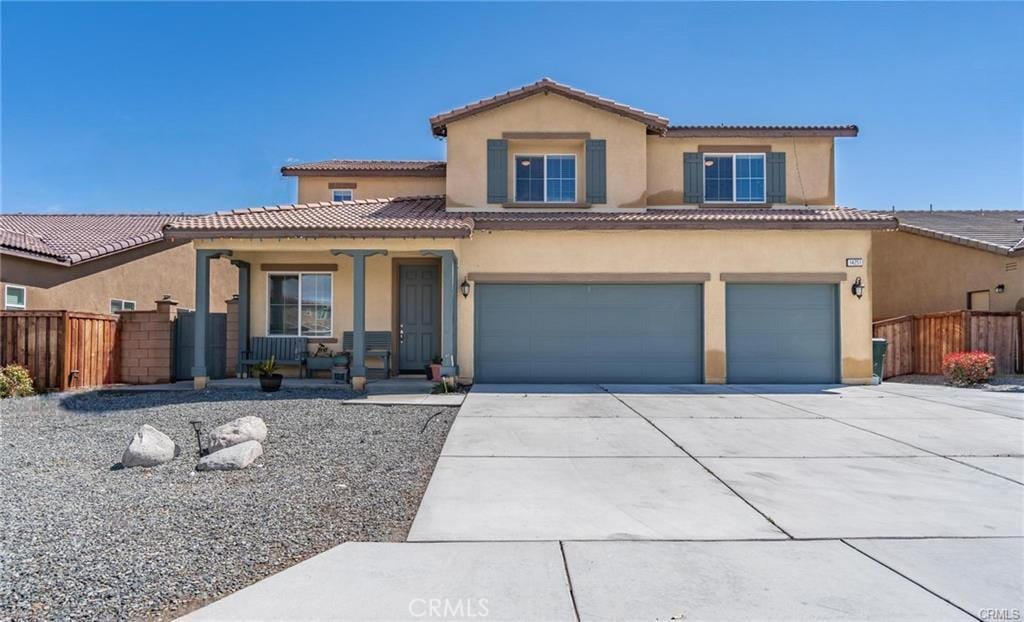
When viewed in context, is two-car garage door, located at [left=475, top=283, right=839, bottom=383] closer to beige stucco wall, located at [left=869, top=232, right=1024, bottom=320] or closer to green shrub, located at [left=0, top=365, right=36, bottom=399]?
beige stucco wall, located at [left=869, top=232, right=1024, bottom=320]

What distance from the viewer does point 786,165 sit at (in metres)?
13.7

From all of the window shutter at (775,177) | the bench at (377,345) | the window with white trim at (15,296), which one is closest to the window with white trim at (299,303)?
the bench at (377,345)

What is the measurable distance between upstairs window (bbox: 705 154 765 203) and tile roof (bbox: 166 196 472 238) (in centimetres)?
668

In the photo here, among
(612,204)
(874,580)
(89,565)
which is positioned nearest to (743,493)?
(874,580)

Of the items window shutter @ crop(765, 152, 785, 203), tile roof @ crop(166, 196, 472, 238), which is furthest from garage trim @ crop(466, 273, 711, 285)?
window shutter @ crop(765, 152, 785, 203)

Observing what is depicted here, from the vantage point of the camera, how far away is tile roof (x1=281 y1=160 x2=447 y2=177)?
16.2 meters

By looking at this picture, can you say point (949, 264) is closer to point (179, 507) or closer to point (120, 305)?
point (179, 507)

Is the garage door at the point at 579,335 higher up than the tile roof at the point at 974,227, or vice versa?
the tile roof at the point at 974,227

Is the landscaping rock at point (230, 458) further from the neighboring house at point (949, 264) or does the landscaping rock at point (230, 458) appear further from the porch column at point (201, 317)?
the neighboring house at point (949, 264)

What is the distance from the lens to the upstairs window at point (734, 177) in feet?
44.8

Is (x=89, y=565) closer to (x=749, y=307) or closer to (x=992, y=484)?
(x=992, y=484)

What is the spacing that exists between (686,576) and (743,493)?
73.6 inches

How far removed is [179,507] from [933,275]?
21.4 metres

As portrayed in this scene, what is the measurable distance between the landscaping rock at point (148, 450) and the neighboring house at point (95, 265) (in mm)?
10473
